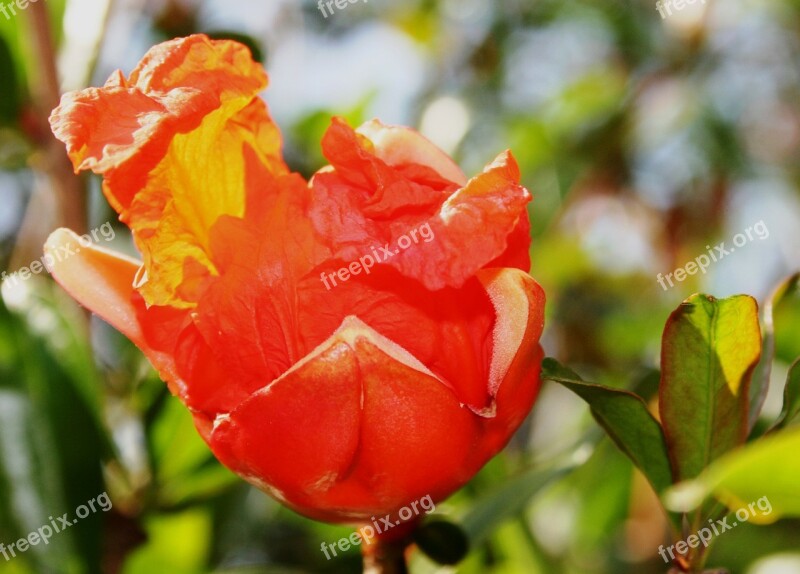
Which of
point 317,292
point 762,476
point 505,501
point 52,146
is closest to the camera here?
point 762,476

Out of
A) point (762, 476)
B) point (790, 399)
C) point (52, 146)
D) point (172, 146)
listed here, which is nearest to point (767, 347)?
point (790, 399)

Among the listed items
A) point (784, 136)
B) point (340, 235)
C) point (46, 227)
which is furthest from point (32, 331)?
point (784, 136)

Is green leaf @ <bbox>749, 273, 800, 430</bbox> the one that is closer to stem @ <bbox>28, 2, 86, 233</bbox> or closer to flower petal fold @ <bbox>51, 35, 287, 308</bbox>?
flower petal fold @ <bbox>51, 35, 287, 308</bbox>

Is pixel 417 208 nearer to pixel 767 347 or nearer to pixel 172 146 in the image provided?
pixel 172 146

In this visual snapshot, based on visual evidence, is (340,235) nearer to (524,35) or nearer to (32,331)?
(32,331)

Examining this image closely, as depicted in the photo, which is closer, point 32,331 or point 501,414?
point 501,414

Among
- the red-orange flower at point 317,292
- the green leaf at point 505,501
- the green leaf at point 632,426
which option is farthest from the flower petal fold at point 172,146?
the green leaf at point 505,501

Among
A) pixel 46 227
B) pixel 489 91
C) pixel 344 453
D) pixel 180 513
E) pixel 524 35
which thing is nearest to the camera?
pixel 344 453
